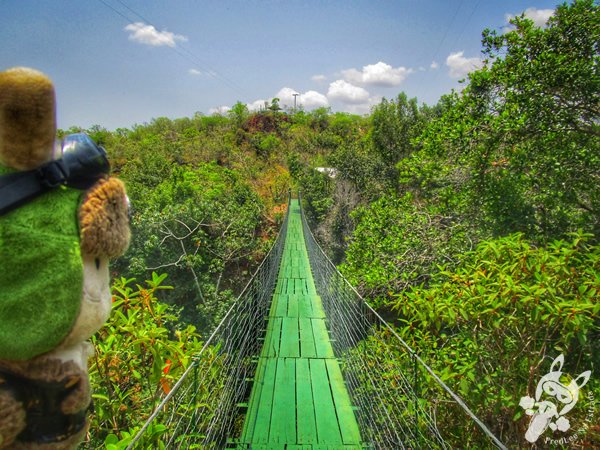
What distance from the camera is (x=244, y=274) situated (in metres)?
10.7

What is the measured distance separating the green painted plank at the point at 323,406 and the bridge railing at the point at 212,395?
39 cm

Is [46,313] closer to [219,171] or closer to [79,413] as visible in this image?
[79,413]

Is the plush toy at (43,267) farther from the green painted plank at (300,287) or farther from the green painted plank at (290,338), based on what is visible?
the green painted plank at (300,287)

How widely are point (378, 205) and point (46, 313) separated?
5388 millimetres

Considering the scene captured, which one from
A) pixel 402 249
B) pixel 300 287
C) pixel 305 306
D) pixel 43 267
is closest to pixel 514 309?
pixel 43 267

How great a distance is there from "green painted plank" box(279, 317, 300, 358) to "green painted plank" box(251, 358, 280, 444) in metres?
0.13

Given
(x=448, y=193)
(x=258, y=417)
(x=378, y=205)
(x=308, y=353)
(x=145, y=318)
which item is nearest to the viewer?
(x=145, y=318)

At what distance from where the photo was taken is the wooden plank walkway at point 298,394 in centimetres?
170

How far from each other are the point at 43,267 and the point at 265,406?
1.63m

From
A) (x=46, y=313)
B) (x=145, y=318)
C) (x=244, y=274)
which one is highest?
(x=46, y=313)

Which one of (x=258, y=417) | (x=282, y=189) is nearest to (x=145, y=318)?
(x=258, y=417)

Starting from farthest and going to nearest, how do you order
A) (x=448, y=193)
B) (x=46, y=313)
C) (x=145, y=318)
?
(x=448, y=193) < (x=145, y=318) < (x=46, y=313)

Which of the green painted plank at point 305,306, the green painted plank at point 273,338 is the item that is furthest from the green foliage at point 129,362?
the green painted plank at point 305,306

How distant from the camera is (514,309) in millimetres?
1852
